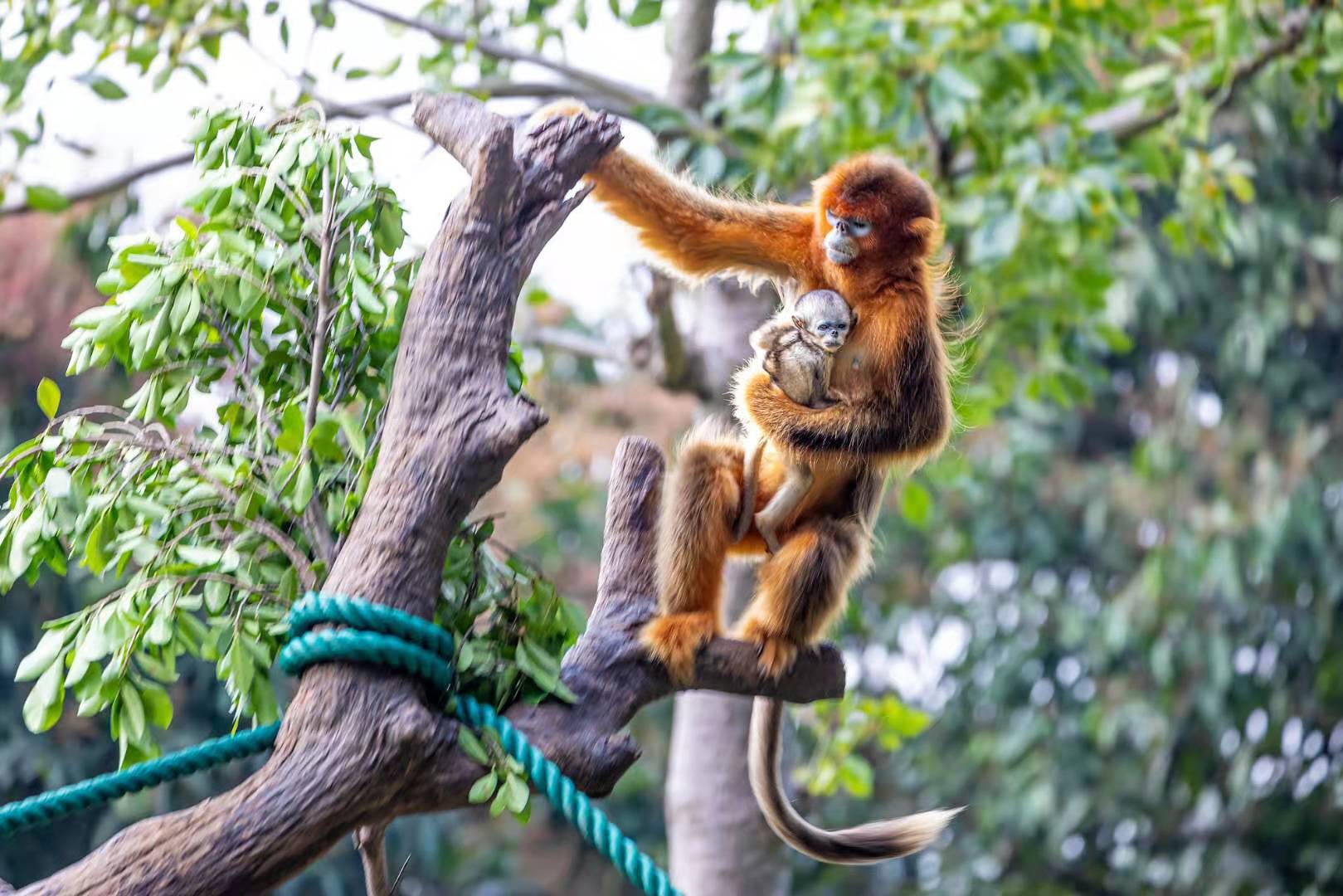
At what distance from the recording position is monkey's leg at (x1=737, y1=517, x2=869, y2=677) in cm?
306

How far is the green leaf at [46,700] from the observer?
2248 mm

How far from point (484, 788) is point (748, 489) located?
4.19ft

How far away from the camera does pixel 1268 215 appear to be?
8.17m

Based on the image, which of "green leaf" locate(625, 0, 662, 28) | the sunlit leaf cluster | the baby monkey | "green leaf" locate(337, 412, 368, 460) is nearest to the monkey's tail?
the baby monkey

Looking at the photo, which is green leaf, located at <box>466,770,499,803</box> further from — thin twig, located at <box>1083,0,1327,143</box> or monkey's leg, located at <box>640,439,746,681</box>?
thin twig, located at <box>1083,0,1327,143</box>

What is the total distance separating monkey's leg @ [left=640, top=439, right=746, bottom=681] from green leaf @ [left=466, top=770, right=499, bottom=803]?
87cm

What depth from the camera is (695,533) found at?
124 inches

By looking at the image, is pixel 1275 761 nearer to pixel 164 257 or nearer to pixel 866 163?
pixel 866 163

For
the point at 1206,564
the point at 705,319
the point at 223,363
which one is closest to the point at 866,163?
the point at 223,363

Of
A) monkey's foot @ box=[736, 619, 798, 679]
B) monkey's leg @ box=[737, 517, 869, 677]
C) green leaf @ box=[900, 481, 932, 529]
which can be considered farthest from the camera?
green leaf @ box=[900, 481, 932, 529]

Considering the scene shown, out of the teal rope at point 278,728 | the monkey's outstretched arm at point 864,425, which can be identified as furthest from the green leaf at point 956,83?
the teal rope at point 278,728

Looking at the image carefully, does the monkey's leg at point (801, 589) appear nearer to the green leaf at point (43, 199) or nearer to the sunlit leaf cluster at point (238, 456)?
the sunlit leaf cluster at point (238, 456)

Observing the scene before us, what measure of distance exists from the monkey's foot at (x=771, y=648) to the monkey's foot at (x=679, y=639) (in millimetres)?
100

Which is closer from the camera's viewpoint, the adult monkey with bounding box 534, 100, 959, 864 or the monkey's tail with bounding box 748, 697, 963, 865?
the monkey's tail with bounding box 748, 697, 963, 865
